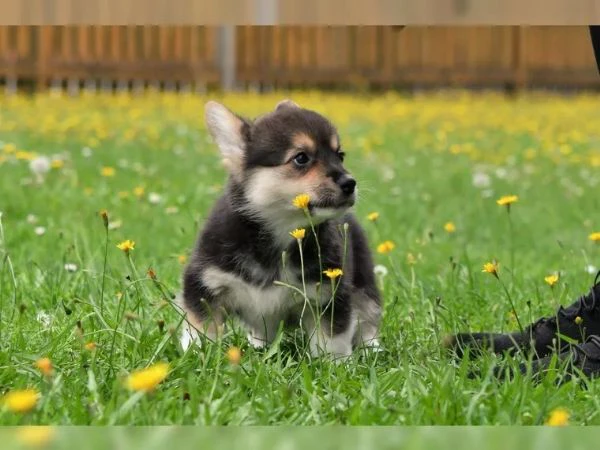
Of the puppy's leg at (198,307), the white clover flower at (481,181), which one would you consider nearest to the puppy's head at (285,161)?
the puppy's leg at (198,307)

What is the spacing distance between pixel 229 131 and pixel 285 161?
0.27 metres

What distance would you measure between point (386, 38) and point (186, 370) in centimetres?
1790

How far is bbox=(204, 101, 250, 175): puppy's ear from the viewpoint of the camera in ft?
11.8

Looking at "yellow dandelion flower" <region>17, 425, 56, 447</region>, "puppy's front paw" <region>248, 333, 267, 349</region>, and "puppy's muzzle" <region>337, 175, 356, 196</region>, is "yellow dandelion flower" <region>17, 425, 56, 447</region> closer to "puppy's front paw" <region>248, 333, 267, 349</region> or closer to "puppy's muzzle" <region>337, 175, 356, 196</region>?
"puppy's front paw" <region>248, 333, 267, 349</region>

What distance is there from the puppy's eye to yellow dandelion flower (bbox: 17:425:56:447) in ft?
5.50

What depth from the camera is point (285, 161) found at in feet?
11.4

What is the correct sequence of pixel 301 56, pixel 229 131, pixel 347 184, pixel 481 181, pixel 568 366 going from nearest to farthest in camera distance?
pixel 568 366 < pixel 347 184 < pixel 229 131 < pixel 481 181 < pixel 301 56

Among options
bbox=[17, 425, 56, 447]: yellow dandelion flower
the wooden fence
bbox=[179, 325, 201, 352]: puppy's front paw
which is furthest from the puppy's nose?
the wooden fence

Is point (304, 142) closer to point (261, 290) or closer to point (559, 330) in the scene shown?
point (261, 290)

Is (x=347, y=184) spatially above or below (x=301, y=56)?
below

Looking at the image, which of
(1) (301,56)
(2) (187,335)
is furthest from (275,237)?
(1) (301,56)

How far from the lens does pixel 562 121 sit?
14102 millimetres

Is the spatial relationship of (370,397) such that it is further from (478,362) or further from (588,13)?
(588,13)

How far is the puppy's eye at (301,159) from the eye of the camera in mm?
3441
